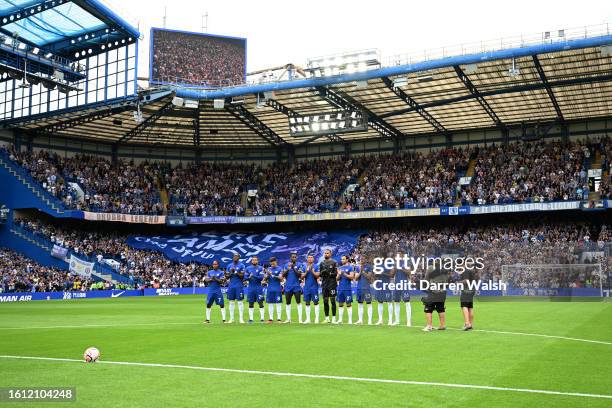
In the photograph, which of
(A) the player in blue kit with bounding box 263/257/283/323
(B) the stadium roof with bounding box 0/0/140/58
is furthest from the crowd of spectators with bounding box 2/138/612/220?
(A) the player in blue kit with bounding box 263/257/283/323

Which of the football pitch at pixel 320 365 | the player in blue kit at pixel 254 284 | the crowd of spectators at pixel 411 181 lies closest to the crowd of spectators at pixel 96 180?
the crowd of spectators at pixel 411 181

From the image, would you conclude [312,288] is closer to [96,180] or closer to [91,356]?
[91,356]

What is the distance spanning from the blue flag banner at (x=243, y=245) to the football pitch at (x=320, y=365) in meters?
38.4

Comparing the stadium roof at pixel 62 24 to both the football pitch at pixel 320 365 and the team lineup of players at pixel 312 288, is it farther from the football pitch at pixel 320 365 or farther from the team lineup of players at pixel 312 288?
the football pitch at pixel 320 365

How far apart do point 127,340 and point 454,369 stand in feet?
28.2

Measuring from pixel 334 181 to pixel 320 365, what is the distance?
50695 millimetres

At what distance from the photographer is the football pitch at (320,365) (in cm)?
870

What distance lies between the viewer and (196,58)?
60375 millimetres

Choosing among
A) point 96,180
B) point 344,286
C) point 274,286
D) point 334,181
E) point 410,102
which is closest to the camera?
point 344,286

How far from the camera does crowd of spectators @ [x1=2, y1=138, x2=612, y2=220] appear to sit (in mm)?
50719

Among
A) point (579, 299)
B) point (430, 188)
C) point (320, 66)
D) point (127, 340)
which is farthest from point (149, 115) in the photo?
point (127, 340)

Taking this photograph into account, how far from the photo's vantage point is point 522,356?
41.0 ft

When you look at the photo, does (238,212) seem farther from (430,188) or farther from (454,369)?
(454,369)

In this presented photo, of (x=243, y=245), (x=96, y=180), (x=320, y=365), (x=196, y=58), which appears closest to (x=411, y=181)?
(x=243, y=245)
